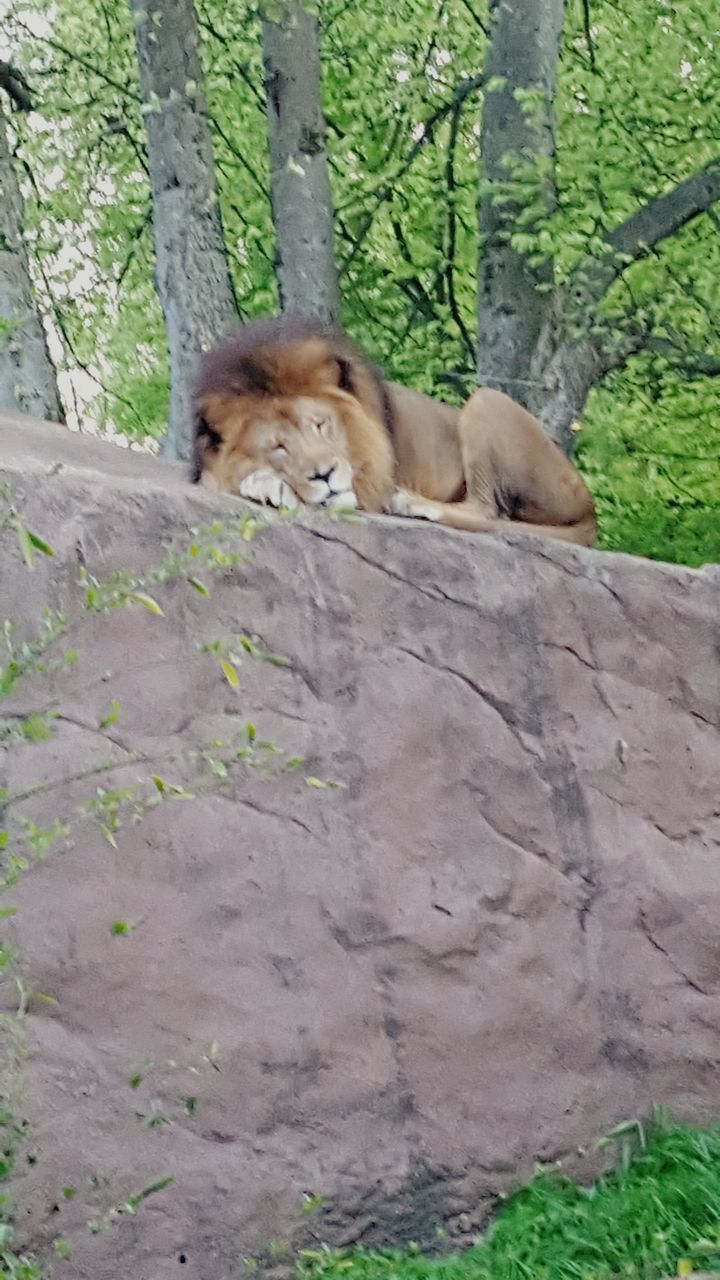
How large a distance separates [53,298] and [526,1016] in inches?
315

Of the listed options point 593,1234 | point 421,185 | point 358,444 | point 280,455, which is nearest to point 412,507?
point 358,444

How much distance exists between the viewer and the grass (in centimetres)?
437

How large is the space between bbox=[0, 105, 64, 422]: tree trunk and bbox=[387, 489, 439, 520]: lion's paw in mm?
1892

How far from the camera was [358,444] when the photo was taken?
6.49 m

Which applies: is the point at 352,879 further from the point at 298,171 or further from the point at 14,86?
the point at 14,86

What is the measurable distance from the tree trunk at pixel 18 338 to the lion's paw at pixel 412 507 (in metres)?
1.89

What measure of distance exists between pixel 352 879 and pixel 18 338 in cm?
350

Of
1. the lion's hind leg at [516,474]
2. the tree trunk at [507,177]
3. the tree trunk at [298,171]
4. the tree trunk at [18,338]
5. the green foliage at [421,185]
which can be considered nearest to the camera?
the lion's hind leg at [516,474]

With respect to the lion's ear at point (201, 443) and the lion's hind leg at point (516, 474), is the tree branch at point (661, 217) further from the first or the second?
the lion's ear at point (201, 443)

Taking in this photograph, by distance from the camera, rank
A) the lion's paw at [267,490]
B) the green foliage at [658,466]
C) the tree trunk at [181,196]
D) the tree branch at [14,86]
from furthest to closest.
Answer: the green foliage at [658,466] < the tree branch at [14,86] < the tree trunk at [181,196] < the lion's paw at [267,490]

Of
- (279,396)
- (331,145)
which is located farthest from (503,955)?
(331,145)

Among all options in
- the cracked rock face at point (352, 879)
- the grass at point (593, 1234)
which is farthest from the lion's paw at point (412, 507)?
the grass at point (593, 1234)

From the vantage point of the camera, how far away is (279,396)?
6426 mm

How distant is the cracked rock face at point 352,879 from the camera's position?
14.4 ft
